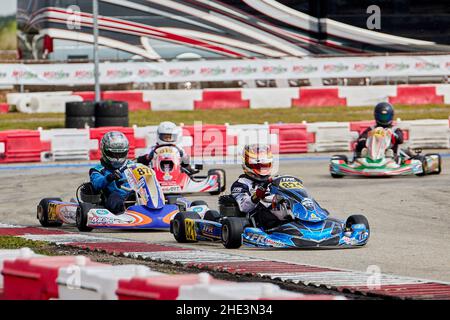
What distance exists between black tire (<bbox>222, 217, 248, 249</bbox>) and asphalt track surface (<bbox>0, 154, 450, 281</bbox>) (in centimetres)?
8

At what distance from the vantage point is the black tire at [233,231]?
10.7 meters

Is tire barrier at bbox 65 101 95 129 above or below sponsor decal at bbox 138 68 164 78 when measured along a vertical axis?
below

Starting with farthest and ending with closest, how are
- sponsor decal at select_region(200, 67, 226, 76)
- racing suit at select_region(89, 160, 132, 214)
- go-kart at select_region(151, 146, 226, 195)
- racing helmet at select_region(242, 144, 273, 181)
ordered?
sponsor decal at select_region(200, 67, 226, 76) < go-kart at select_region(151, 146, 226, 195) < racing suit at select_region(89, 160, 132, 214) < racing helmet at select_region(242, 144, 273, 181)

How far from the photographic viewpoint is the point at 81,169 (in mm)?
19875

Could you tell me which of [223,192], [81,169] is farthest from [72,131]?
[223,192]

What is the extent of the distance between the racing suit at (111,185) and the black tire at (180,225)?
1.06 m

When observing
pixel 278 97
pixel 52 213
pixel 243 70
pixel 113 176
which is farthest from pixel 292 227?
pixel 243 70

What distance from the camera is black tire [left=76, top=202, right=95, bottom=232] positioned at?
12219mm

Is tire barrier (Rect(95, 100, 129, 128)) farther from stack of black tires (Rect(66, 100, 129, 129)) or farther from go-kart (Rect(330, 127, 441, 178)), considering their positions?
go-kart (Rect(330, 127, 441, 178))

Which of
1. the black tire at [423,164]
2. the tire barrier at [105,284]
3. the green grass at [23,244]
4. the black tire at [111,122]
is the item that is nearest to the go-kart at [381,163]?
the black tire at [423,164]

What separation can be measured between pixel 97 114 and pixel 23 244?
12731 mm

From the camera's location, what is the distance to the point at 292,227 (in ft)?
35.0

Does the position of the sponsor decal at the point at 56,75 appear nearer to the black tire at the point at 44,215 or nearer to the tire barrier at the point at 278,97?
the tire barrier at the point at 278,97

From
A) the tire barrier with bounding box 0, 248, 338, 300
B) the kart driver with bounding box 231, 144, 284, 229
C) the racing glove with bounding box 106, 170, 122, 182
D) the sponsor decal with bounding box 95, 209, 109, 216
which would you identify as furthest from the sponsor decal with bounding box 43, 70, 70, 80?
the tire barrier with bounding box 0, 248, 338, 300
